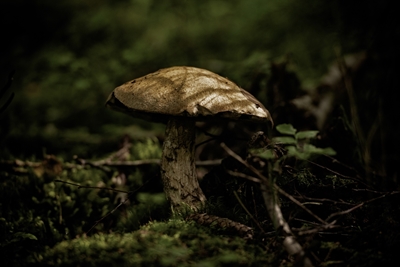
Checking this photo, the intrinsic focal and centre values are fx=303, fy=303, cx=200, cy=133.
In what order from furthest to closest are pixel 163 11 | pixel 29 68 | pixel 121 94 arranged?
pixel 163 11, pixel 29 68, pixel 121 94

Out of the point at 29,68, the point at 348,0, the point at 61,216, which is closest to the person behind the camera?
the point at 61,216

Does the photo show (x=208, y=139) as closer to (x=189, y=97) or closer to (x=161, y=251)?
(x=189, y=97)

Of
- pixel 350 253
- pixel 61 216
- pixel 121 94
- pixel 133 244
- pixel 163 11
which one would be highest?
pixel 163 11

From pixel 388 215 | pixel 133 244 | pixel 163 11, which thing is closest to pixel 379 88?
pixel 388 215

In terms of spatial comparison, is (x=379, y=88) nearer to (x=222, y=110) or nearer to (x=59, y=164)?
(x=222, y=110)

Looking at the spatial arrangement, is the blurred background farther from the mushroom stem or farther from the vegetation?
the mushroom stem

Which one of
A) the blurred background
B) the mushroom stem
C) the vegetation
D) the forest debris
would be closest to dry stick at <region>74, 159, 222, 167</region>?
the vegetation
